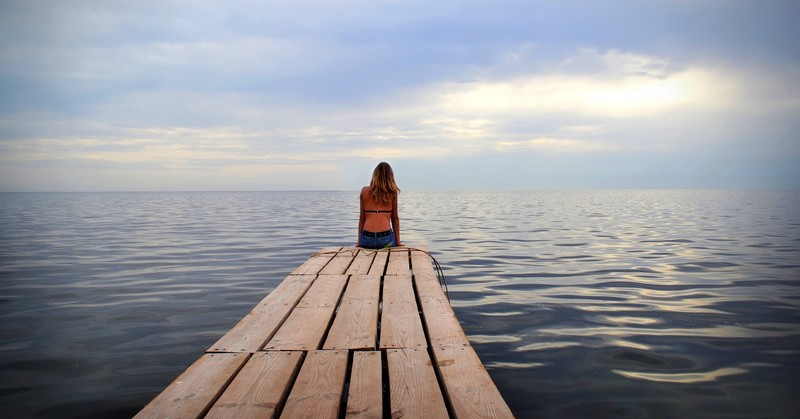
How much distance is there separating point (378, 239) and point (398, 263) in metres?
1.64

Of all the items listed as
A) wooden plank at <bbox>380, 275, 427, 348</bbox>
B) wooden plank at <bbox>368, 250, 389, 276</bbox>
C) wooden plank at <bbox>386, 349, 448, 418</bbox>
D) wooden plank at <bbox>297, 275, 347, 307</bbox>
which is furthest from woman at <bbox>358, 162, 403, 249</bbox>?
wooden plank at <bbox>386, 349, 448, 418</bbox>

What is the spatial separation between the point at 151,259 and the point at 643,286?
37.9ft

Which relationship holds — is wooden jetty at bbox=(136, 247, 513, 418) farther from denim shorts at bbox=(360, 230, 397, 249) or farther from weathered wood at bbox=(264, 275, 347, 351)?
denim shorts at bbox=(360, 230, 397, 249)

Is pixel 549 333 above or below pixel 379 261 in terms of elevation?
below

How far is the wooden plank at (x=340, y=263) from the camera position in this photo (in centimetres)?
748

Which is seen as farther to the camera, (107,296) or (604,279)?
(604,279)

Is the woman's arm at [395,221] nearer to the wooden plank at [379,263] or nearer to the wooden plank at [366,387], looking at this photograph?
the wooden plank at [379,263]

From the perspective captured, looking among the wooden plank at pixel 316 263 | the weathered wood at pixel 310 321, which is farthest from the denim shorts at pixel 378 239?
the weathered wood at pixel 310 321

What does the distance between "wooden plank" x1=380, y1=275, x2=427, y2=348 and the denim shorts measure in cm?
297

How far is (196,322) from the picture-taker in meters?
7.10

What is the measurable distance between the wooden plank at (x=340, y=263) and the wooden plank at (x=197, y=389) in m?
3.71

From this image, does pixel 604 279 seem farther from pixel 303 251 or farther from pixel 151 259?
pixel 151 259

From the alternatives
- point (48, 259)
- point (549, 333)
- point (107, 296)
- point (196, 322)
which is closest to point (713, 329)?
point (549, 333)

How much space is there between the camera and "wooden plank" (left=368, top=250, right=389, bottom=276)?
24.4 feet
